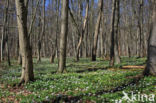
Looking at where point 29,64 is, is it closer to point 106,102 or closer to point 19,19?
point 19,19

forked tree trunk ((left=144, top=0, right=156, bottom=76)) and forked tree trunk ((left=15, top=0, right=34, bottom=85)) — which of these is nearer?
forked tree trunk ((left=15, top=0, right=34, bottom=85))

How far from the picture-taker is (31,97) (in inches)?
221

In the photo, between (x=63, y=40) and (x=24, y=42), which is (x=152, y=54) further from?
(x=24, y=42)

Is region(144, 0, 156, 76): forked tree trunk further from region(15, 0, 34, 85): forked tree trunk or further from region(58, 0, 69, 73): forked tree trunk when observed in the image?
region(15, 0, 34, 85): forked tree trunk

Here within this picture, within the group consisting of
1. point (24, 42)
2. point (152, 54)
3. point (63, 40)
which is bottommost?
point (152, 54)

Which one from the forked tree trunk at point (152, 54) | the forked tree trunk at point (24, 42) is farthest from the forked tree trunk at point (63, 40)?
the forked tree trunk at point (152, 54)

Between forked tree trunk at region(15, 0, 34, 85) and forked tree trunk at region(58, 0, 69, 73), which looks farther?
forked tree trunk at region(58, 0, 69, 73)

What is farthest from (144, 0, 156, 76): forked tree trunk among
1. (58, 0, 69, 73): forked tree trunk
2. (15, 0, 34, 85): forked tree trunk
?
(15, 0, 34, 85): forked tree trunk

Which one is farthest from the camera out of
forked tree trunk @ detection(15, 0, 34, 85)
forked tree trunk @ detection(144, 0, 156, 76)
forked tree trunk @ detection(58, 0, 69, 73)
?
forked tree trunk @ detection(58, 0, 69, 73)

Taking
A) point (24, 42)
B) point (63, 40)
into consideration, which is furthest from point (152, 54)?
point (24, 42)

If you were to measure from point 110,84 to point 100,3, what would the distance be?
16.0m

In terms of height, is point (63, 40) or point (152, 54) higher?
point (63, 40)

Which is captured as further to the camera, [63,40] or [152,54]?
[63,40]

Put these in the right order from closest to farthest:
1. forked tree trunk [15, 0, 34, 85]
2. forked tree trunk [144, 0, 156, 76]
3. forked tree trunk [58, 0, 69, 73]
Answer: forked tree trunk [15, 0, 34, 85], forked tree trunk [144, 0, 156, 76], forked tree trunk [58, 0, 69, 73]
